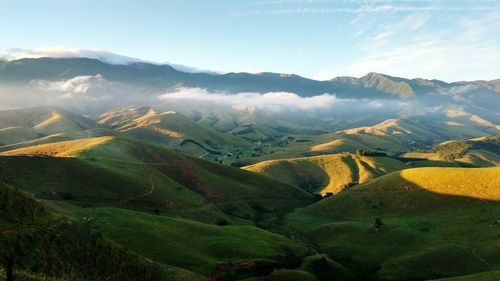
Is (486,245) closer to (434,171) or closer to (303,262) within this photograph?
(303,262)

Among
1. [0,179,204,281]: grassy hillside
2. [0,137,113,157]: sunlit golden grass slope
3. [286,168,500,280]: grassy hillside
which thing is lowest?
[286,168,500,280]: grassy hillside

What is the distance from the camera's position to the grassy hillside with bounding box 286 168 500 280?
99000mm

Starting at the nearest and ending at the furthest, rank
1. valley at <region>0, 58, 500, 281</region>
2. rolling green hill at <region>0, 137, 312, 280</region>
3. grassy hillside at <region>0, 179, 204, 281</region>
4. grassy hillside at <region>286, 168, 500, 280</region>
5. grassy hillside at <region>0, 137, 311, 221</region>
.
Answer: grassy hillside at <region>0, 179, 204, 281</region>, valley at <region>0, 58, 500, 281</region>, rolling green hill at <region>0, 137, 312, 280</region>, grassy hillside at <region>286, 168, 500, 280</region>, grassy hillside at <region>0, 137, 311, 221</region>

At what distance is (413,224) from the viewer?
409ft

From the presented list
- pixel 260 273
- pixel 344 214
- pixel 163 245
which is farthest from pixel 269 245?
pixel 344 214

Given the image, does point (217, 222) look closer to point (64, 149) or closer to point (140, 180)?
point (140, 180)

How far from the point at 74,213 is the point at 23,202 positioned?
132ft

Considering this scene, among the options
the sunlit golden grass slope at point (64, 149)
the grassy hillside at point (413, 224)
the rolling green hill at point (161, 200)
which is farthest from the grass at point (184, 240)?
the sunlit golden grass slope at point (64, 149)

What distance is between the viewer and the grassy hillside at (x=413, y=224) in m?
99.0

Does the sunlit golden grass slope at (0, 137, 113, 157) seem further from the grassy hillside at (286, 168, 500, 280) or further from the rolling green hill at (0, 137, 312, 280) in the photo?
the grassy hillside at (286, 168, 500, 280)

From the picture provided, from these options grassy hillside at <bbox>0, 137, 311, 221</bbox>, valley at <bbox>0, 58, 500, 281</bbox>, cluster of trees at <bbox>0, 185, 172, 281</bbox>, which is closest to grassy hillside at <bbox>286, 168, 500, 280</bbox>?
valley at <bbox>0, 58, 500, 281</bbox>

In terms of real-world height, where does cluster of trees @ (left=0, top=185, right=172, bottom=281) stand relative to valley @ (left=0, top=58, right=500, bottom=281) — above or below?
above

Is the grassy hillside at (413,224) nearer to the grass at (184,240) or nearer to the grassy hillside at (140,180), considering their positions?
the grass at (184,240)

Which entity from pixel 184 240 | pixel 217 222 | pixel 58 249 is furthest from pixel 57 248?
pixel 217 222
